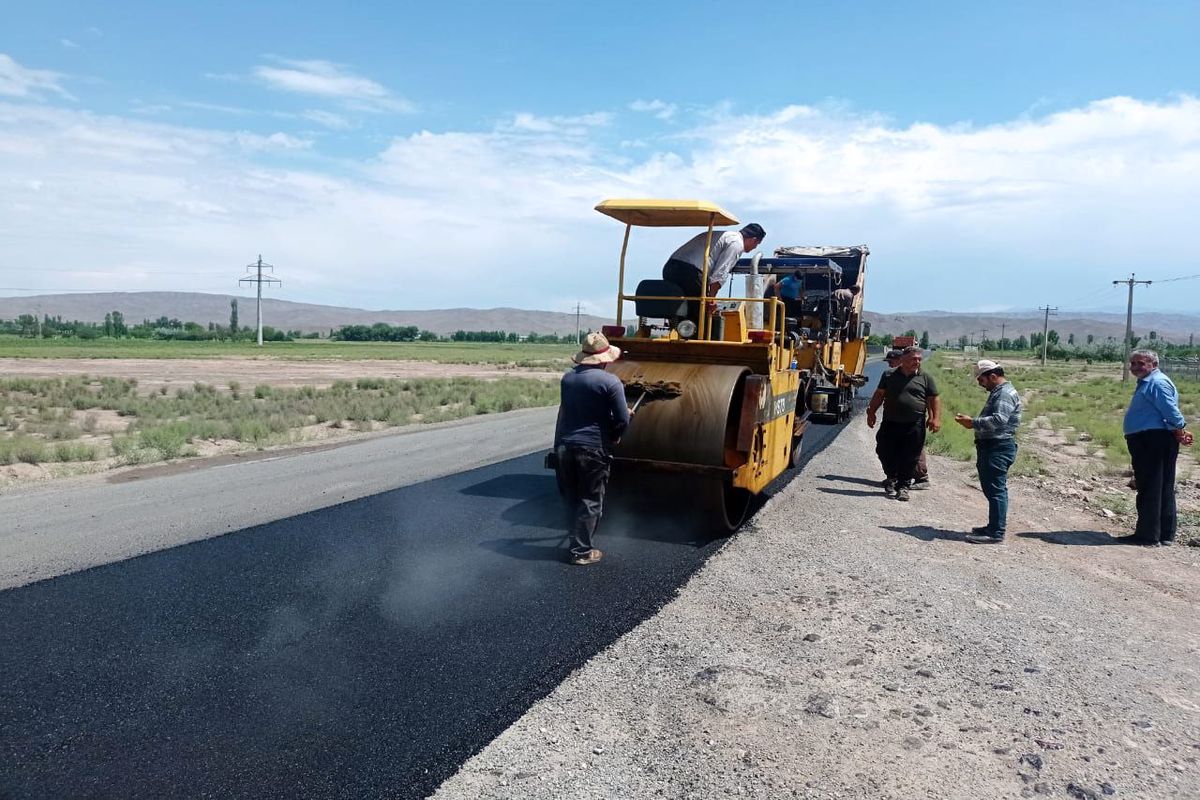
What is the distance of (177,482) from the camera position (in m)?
10.3

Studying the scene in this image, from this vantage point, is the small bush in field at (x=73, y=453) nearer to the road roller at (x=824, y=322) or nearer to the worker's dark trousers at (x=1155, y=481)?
the road roller at (x=824, y=322)

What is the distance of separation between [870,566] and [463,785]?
411 cm

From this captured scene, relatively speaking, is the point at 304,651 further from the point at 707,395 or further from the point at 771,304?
the point at 771,304

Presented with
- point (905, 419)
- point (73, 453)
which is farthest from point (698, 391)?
point (73, 453)

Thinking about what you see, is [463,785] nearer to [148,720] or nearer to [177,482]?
[148,720]

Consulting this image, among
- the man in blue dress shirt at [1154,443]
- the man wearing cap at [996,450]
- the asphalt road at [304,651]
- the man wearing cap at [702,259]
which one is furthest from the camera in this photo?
the man wearing cap at [702,259]

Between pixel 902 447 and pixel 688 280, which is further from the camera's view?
pixel 902 447

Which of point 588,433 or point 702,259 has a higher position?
point 702,259

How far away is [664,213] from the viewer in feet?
25.8

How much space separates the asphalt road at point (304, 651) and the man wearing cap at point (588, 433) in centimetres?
36

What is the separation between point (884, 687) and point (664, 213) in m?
4.74

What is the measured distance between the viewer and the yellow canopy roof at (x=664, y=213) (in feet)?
24.7

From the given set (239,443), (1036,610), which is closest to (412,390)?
(239,443)

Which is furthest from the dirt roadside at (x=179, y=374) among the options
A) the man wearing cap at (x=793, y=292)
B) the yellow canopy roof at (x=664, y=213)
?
the yellow canopy roof at (x=664, y=213)
